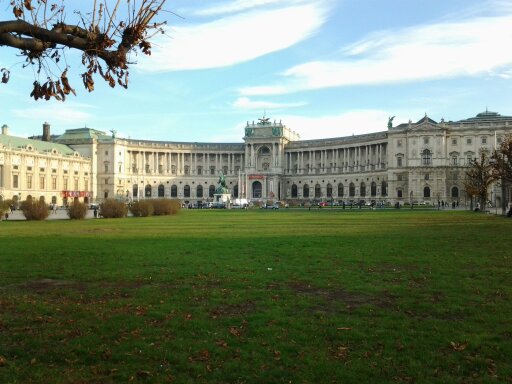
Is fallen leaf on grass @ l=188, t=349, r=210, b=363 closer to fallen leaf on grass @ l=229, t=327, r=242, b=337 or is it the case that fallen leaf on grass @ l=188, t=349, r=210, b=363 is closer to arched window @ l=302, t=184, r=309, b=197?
fallen leaf on grass @ l=229, t=327, r=242, b=337

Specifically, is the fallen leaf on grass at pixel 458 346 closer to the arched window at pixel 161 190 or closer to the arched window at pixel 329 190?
the arched window at pixel 329 190

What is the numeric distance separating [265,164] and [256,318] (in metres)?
154

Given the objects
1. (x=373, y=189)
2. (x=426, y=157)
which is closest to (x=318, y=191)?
(x=373, y=189)

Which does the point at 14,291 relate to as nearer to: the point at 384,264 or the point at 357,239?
the point at 384,264

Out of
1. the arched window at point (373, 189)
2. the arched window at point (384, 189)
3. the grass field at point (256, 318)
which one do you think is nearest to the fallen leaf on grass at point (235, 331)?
the grass field at point (256, 318)

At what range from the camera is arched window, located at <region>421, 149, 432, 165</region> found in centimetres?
12462

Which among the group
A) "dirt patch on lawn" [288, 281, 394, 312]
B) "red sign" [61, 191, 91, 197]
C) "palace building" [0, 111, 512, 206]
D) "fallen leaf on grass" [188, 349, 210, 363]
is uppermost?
"palace building" [0, 111, 512, 206]

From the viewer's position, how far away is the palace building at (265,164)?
12050 cm

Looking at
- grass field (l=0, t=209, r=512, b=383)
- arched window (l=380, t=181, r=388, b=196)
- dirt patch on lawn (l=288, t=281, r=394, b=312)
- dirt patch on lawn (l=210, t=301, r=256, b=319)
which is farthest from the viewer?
arched window (l=380, t=181, r=388, b=196)

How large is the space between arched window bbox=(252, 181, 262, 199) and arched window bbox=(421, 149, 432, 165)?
55.7m

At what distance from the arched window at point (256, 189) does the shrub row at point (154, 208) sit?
291 ft

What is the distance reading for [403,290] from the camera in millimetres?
13734

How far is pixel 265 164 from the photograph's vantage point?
164625mm

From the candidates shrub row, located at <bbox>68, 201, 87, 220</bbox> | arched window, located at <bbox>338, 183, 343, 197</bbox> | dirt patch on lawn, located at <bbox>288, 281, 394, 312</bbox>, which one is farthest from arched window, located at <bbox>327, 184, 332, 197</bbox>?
dirt patch on lawn, located at <bbox>288, 281, 394, 312</bbox>
